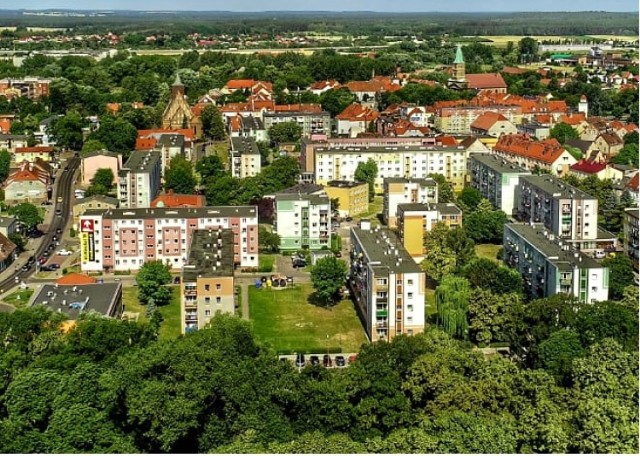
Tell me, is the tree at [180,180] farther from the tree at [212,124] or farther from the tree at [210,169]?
the tree at [212,124]

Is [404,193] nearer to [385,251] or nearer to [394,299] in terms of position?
[385,251]

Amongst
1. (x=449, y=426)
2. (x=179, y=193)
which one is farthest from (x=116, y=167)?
(x=449, y=426)

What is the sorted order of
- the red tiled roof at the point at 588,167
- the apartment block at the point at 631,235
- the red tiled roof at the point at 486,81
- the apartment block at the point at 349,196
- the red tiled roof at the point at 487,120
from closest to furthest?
the apartment block at the point at 631,235 < the apartment block at the point at 349,196 < the red tiled roof at the point at 588,167 < the red tiled roof at the point at 487,120 < the red tiled roof at the point at 486,81

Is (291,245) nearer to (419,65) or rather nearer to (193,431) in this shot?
(193,431)

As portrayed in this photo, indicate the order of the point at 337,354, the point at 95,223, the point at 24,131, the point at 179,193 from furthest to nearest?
the point at 24,131, the point at 179,193, the point at 95,223, the point at 337,354

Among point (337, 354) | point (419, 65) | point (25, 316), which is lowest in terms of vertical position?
point (337, 354)

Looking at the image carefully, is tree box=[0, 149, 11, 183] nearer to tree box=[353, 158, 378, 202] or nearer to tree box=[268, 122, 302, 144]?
tree box=[268, 122, 302, 144]

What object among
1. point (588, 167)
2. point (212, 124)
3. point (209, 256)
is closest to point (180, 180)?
point (209, 256)

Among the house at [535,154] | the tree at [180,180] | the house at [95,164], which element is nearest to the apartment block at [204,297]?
the tree at [180,180]
